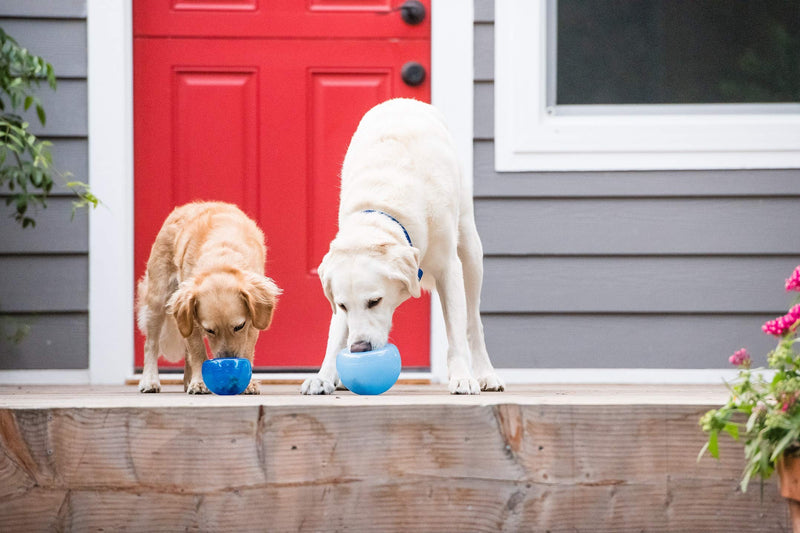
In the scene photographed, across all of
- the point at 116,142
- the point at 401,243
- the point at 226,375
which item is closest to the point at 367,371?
the point at 401,243

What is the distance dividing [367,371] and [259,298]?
2.00 ft

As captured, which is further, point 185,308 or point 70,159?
point 70,159

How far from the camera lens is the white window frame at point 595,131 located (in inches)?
164

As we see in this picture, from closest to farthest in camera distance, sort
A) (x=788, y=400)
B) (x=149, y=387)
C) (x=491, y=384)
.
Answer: (x=788, y=400), (x=491, y=384), (x=149, y=387)

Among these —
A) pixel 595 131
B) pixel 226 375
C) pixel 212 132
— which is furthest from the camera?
pixel 212 132

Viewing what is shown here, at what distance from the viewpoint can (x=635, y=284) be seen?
425 cm

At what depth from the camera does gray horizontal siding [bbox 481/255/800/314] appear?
13.8 feet

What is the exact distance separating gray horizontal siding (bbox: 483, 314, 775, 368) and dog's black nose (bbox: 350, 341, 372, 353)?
59.9 inches

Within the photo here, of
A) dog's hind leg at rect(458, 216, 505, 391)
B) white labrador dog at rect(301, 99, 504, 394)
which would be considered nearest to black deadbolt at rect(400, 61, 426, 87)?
white labrador dog at rect(301, 99, 504, 394)

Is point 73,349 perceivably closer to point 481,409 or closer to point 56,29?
point 56,29

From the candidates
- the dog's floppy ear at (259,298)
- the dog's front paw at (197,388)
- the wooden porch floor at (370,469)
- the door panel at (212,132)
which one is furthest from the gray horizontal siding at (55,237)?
the wooden porch floor at (370,469)

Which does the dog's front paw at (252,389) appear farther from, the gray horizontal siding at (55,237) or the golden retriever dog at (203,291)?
the gray horizontal siding at (55,237)

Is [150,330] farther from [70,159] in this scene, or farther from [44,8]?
[44,8]

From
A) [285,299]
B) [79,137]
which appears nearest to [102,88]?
[79,137]
